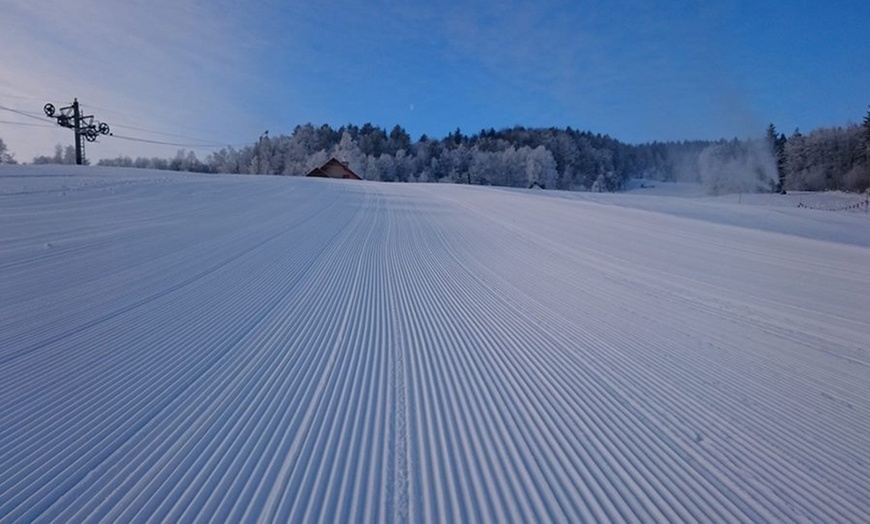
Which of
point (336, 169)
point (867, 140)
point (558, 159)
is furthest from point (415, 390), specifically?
point (558, 159)

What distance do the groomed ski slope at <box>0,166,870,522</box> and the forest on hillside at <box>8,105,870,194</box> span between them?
73136 millimetres

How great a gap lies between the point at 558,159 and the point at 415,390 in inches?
4454

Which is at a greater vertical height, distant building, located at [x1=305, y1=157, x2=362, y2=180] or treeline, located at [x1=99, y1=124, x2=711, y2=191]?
treeline, located at [x1=99, y1=124, x2=711, y2=191]

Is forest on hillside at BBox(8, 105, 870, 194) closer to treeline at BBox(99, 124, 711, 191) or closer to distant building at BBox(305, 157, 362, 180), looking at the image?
treeline at BBox(99, 124, 711, 191)

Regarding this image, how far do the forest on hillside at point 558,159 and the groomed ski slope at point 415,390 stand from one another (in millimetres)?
73136

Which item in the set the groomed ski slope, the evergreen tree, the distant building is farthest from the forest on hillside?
the groomed ski slope

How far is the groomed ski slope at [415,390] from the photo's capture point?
2664 millimetres

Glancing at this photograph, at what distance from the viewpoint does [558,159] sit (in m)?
109

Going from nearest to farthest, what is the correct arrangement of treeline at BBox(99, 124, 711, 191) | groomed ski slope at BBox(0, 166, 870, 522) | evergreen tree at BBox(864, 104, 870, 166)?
Answer: groomed ski slope at BBox(0, 166, 870, 522)
evergreen tree at BBox(864, 104, 870, 166)
treeline at BBox(99, 124, 711, 191)

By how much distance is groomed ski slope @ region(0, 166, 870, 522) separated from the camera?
266 centimetres

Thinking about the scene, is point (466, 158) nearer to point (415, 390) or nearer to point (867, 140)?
point (867, 140)

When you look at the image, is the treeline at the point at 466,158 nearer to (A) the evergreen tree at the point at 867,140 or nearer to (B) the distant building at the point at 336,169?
(B) the distant building at the point at 336,169

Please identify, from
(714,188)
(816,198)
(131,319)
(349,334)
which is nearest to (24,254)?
(131,319)

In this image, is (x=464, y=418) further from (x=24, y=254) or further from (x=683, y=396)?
(x=24, y=254)
